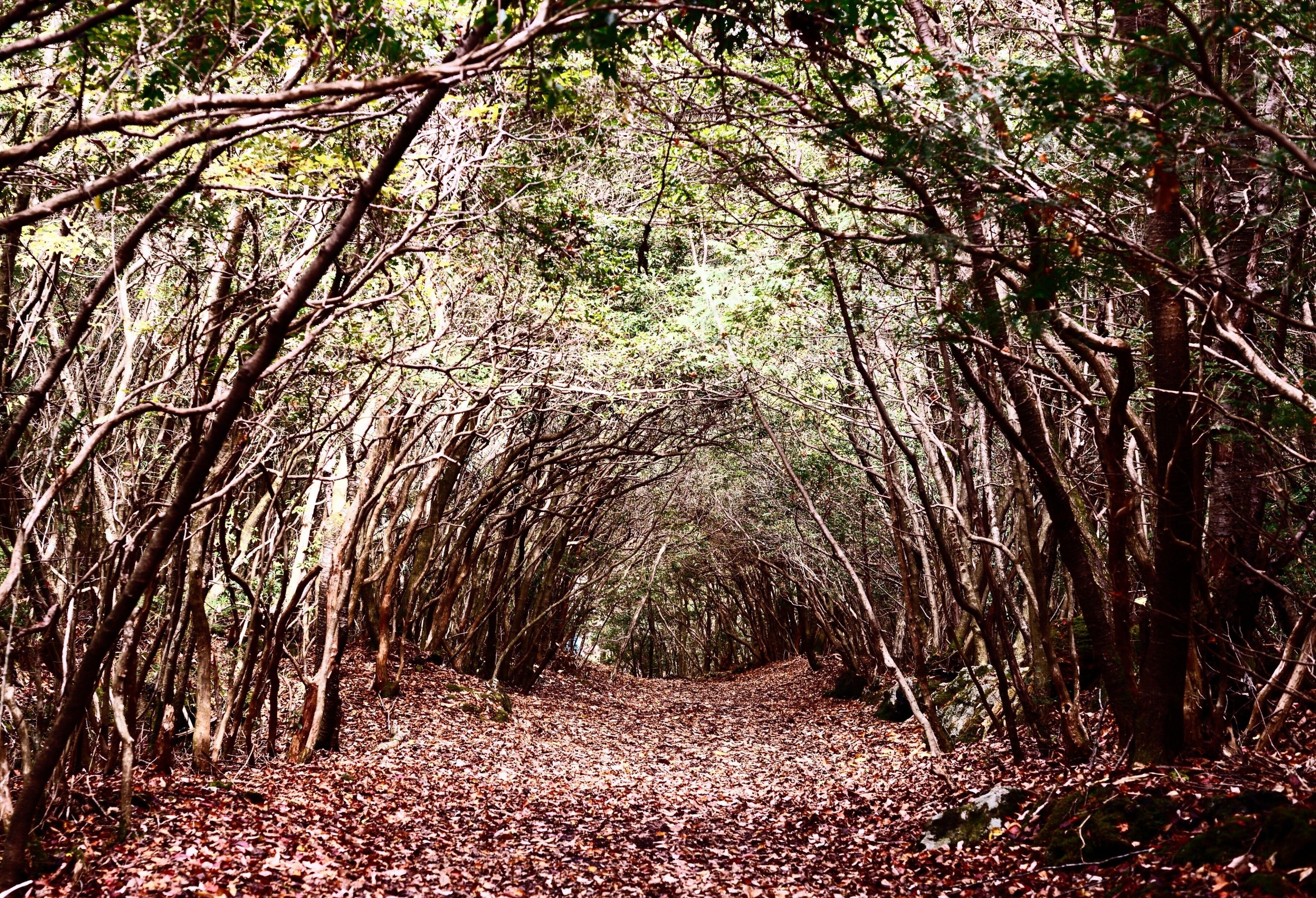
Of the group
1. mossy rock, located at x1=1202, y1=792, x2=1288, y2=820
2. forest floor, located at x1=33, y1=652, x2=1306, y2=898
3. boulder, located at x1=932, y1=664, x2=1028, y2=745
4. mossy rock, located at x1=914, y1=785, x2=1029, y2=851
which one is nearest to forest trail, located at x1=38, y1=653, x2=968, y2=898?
forest floor, located at x1=33, y1=652, x2=1306, y2=898

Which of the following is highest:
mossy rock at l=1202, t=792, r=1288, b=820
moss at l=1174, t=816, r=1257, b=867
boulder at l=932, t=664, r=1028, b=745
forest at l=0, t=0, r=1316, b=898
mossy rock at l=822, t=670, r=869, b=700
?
forest at l=0, t=0, r=1316, b=898

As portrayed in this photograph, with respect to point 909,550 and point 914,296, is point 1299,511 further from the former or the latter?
point 909,550

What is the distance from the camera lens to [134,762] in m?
8.12

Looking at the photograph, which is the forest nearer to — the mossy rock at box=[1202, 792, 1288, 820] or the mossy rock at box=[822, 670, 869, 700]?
the mossy rock at box=[1202, 792, 1288, 820]

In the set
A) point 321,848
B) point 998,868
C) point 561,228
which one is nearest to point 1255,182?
point 998,868

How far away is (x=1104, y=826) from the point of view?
5844mm

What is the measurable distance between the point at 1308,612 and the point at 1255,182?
3.09m

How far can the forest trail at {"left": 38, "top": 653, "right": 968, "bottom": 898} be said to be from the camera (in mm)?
6141

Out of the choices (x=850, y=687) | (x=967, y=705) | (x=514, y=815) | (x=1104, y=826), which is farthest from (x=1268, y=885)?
(x=850, y=687)

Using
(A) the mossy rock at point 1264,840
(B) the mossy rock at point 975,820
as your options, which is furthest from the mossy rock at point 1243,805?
(B) the mossy rock at point 975,820

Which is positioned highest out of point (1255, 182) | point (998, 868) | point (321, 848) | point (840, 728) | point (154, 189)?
point (154, 189)

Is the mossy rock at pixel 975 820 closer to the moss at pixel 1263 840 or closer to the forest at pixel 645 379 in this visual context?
the forest at pixel 645 379

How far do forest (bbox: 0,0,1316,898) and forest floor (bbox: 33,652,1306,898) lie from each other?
7 cm

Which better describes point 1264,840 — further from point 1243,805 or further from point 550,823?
point 550,823
